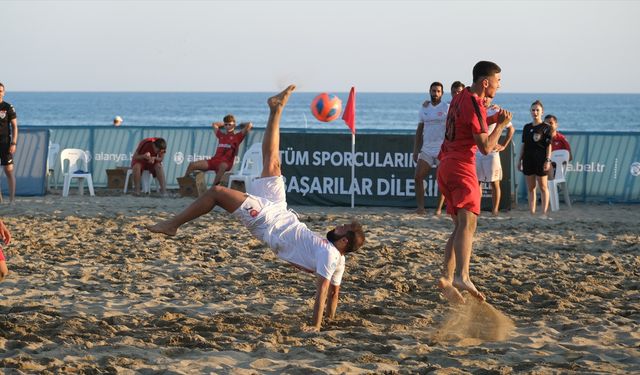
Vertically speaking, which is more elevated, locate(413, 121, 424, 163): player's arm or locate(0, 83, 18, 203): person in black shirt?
locate(413, 121, 424, 163): player's arm

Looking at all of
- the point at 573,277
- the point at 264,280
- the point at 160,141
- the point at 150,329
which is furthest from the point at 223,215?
the point at 150,329

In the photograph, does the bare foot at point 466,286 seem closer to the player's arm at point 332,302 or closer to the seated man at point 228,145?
the player's arm at point 332,302

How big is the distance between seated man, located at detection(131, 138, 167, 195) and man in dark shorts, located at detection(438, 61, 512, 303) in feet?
31.4

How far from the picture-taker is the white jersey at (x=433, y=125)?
13078 millimetres

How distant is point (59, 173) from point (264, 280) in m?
9.85

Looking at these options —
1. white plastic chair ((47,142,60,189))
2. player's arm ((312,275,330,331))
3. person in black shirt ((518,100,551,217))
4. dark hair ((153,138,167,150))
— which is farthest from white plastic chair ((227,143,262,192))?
player's arm ((312,275,330,331))

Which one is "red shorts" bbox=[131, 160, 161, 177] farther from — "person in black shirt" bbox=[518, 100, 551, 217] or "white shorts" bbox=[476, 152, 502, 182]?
"person in black shirt" bbox=[518, 100, 551, 217]

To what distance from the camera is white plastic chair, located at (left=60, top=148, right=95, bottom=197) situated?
1623 centimetres

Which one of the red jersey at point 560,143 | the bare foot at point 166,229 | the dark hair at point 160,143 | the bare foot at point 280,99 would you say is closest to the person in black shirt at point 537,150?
the red jersey at point 560,143

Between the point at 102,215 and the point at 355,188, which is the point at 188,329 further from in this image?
the point at 355,188

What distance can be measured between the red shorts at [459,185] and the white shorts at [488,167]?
5.96 meters

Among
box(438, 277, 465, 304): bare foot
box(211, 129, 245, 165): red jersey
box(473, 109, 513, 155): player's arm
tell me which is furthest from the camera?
box(211, 129, 245, 165): red jersey

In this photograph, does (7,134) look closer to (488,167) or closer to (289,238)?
(488,167)

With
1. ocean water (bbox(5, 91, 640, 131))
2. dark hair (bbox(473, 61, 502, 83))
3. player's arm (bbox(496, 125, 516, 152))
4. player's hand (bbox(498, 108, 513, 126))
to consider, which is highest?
dark hair (bbox(473, 61, 502, 83))
